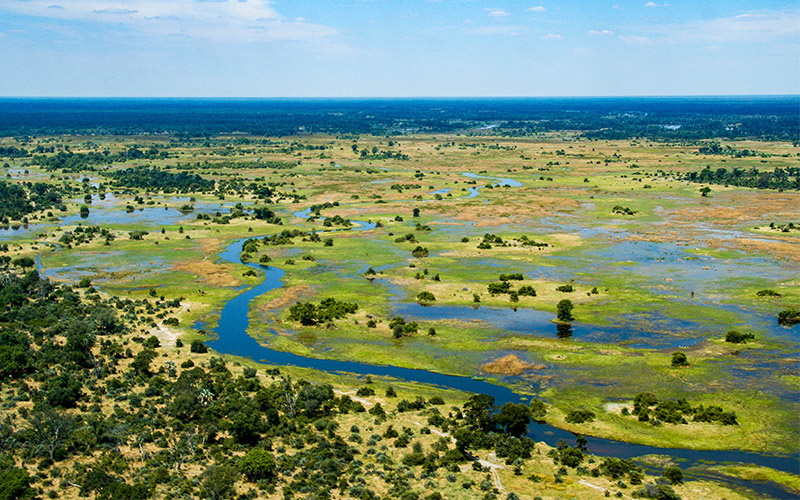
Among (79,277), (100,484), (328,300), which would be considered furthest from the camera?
(79,277)

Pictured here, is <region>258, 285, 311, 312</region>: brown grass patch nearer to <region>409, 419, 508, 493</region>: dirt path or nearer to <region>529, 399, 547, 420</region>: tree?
<region>409, 419, 508, 493</region>: dirt path

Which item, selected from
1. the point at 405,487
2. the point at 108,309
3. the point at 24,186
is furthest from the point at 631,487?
the point at 24,186

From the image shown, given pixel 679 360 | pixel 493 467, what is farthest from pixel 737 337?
pixel 493 467

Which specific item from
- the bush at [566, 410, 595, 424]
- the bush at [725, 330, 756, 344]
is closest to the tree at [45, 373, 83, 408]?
the bush at [566, 410, 595, 424]

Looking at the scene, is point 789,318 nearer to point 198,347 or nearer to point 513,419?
point 513,419

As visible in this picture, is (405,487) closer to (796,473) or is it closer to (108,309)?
(796,473)
